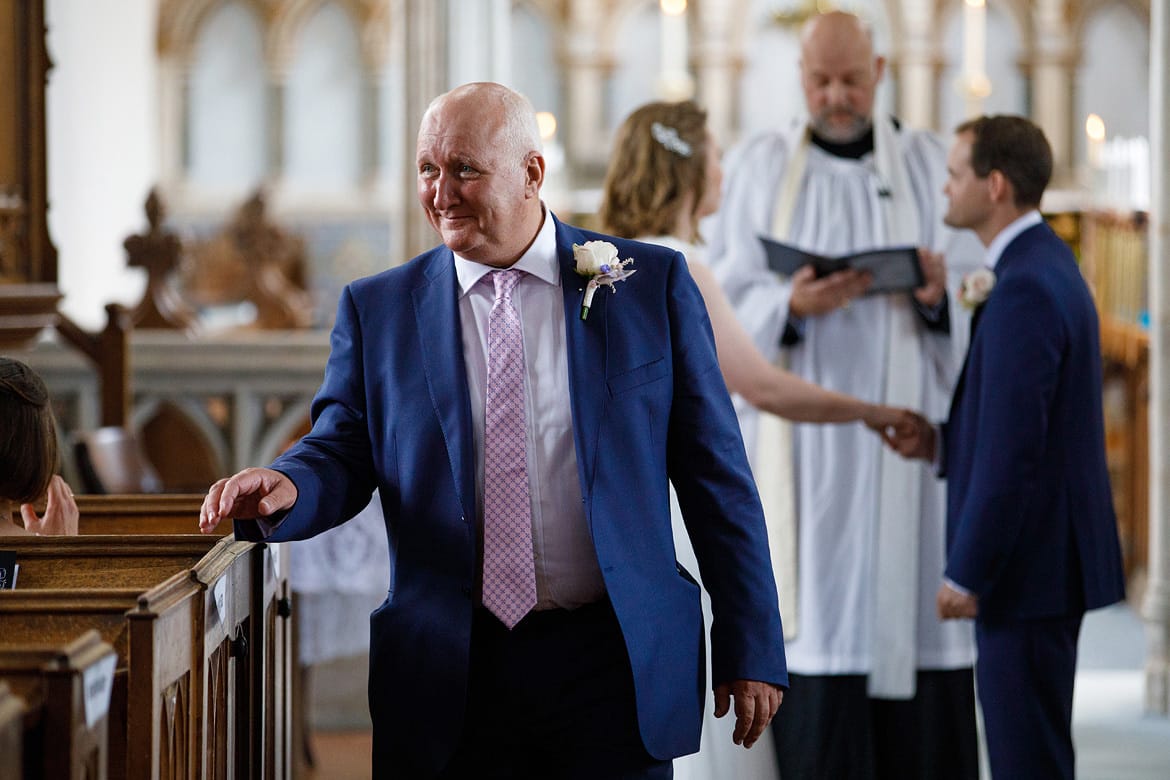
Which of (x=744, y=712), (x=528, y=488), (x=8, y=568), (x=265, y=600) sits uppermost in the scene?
(x=528, y=488)

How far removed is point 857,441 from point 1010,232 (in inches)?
33.8

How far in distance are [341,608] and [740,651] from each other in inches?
112

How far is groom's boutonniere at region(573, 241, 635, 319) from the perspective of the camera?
7.73 ft

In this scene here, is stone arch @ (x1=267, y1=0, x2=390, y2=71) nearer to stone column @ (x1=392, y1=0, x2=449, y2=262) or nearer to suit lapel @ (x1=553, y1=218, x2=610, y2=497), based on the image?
stone column @ (x1=392, y1=0, x2=449, y2=262)

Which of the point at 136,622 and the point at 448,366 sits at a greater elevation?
the point at 448,366

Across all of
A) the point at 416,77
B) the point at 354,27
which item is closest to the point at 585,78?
the point at 354,27

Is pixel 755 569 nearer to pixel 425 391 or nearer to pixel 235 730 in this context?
pixel 425 391

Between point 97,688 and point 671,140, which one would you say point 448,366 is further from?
point 671,140

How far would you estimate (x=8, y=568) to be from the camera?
235 centimetres

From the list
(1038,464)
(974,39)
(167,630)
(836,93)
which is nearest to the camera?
(167,630)

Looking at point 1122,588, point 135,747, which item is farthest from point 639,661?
point 1122,588

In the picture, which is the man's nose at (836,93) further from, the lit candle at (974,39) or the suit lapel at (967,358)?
the lit candle at (974,39)

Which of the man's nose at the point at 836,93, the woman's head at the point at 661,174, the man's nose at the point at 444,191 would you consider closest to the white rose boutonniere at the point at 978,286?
the woman's head at the point at 661,174

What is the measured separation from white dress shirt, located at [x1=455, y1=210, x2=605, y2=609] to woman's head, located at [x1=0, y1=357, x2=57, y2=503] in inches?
28.3
